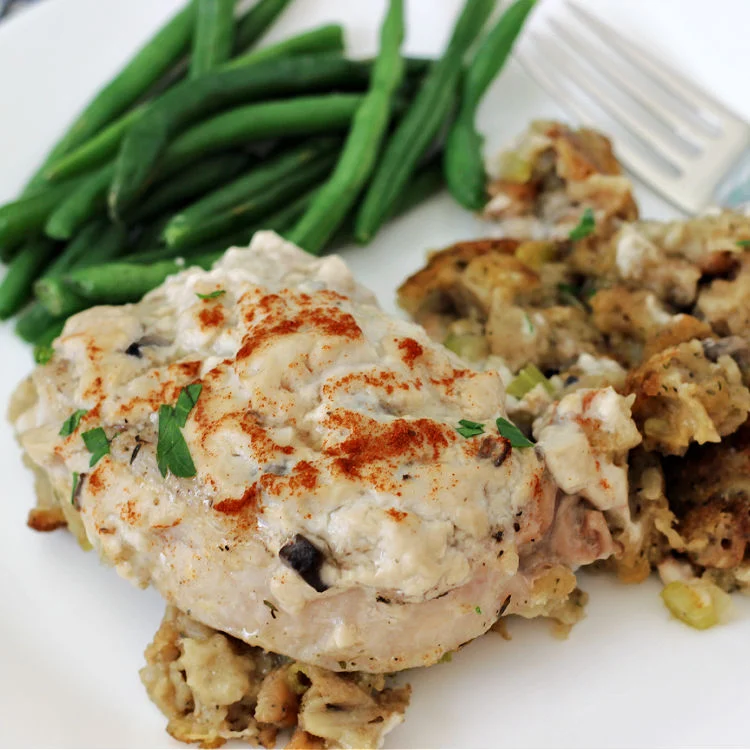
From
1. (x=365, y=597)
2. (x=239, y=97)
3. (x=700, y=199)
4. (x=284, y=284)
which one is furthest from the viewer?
(x=239, y=97)

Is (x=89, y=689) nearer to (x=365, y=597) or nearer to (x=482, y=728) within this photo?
(x=365, y=597)

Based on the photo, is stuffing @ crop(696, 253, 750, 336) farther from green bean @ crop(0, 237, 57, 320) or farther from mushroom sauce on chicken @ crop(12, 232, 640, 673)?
green bean @ crop(0, 237, 57, 320)

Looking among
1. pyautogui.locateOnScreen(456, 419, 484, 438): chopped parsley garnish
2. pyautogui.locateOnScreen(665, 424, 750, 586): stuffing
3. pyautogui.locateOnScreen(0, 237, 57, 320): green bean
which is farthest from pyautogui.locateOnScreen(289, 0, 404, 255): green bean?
pyautogui.locateOnScreen(665, 424, 750, 586): stuffing

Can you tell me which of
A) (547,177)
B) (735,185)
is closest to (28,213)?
(547,177)

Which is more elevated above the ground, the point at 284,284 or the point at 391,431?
the point at 391,431

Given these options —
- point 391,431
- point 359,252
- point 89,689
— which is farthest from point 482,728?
point 359,252

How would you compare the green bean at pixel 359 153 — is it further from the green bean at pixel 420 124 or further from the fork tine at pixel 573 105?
the fork tine at pixel 573 105

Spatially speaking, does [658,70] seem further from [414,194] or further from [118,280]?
[118,280]
